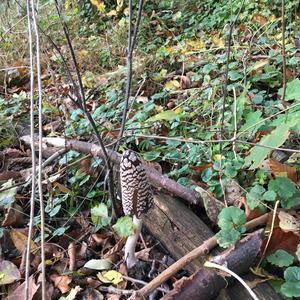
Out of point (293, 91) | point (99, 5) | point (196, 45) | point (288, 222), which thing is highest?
point (99, 5)

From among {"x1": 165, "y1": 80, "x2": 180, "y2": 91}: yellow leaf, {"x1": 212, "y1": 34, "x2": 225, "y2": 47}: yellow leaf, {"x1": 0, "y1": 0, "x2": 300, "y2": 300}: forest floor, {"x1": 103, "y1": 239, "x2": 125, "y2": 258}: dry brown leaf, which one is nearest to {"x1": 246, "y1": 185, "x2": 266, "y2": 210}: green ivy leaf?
{"x1": 0, "y1": 0, "x2": 300, "y2": 300}: forest floor

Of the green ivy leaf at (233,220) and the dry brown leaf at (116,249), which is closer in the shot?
the green ivy leaf at (233,220)

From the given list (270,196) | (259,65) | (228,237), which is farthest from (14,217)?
(259,65)

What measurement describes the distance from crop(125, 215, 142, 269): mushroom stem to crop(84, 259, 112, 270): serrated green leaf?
0.09m

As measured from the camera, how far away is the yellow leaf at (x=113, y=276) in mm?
1842

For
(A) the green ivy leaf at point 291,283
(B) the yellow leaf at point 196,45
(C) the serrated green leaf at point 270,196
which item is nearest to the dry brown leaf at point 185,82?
(B) the yellow leaf at point 196,45

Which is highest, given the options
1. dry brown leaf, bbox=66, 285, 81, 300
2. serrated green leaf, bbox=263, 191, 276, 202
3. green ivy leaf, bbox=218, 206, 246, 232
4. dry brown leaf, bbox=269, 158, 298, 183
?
dry brown leaf, bbox=269, 158, 298, 183

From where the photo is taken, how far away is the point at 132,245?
187 centimetres

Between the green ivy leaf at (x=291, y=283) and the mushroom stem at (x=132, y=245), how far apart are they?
0.59 m

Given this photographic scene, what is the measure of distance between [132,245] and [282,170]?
26.7 inches

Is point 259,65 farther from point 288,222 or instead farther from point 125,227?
point 125,227

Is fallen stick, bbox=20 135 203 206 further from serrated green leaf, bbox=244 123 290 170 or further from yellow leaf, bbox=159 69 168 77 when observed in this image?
yellow leaf, bbox=159 69 168 77

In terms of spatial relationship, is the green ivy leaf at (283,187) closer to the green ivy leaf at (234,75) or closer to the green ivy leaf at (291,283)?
the green ivy leaf at (291,283)

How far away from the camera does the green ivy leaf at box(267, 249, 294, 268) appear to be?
5.23ft
